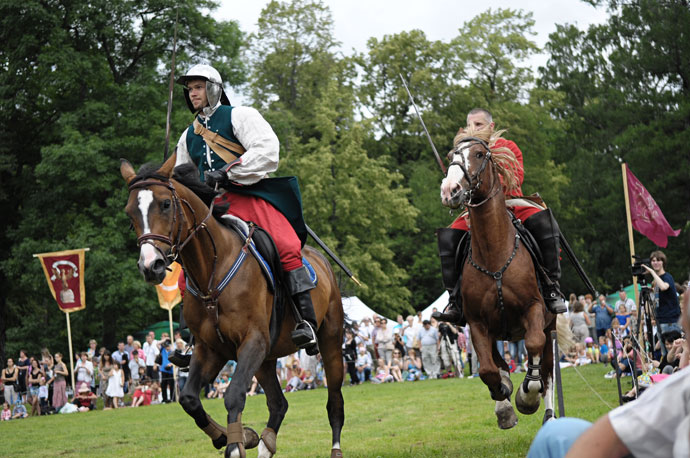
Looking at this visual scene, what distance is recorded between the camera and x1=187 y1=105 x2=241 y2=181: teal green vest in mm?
8492

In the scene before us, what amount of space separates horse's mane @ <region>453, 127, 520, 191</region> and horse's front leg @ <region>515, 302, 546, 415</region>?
1347 mm

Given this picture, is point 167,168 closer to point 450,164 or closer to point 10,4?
point 450,164

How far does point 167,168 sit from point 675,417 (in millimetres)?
5506

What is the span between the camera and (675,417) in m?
2.28

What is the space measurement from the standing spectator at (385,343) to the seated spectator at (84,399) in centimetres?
924

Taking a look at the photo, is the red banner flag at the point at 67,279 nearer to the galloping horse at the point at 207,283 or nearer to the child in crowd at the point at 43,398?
the child in crowd at the point at 43,398

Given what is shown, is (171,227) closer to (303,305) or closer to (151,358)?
(303,305)

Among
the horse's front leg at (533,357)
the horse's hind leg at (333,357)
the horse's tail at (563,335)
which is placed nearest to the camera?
the horse's front leg at (533,357)

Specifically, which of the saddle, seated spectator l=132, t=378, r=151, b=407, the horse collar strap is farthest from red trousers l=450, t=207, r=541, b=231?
seated spectator l=132, t=378, r=151, b=407

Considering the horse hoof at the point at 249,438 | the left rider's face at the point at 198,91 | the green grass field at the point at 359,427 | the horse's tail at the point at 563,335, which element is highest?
the left rider's face at the point at 198,91

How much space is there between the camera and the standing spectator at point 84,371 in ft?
83.8

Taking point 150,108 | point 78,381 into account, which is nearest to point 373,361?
point 78,381

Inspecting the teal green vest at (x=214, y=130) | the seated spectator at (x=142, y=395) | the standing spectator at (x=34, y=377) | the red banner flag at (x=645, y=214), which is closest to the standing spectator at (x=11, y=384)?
the standing spectator at (x=34, y=377)

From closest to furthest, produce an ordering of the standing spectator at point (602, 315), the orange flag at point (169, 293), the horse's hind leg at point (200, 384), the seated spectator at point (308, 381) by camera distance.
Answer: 1. the horse's hind leg at point (200, 384)
2. the standing spectator at point (602, 315)
3. the orange flag at point (169, 293)
4. the seated spectator at point (308, 381)
